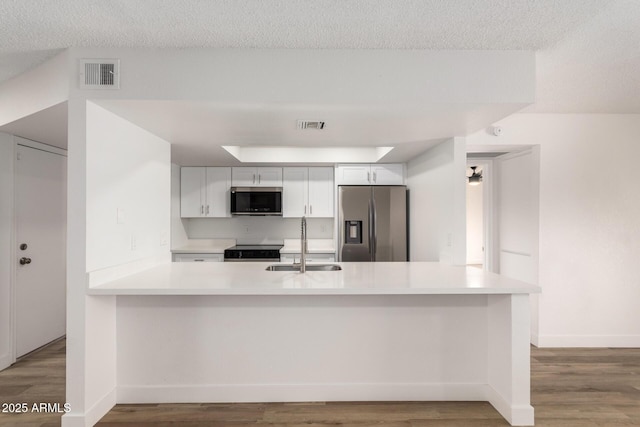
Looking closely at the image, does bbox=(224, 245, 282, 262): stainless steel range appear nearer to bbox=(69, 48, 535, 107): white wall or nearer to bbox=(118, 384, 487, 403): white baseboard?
bbox=(118, 384, 487, 403): white baseboard

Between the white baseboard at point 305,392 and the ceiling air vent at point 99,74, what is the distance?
1948 millimetres

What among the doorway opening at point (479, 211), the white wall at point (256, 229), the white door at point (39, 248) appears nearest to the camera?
the white door at point (39, 248)

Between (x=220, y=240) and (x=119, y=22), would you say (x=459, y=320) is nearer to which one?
(x=119, y=22)

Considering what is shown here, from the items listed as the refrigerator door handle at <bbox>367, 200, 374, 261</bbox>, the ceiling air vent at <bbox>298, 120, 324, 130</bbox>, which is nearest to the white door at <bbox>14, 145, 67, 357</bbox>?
the ceiling air vent at <bbox>298, 120, 324, 130</bbox>

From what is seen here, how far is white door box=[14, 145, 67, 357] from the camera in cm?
342

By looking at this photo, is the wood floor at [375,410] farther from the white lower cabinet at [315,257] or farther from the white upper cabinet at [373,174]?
the white upper cabinet at [373,174]

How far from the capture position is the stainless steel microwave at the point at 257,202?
4.88 metres

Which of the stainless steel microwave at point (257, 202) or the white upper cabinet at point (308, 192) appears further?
the white upper cabinet at point (308, 192)

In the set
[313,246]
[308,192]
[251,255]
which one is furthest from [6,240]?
[313,246]

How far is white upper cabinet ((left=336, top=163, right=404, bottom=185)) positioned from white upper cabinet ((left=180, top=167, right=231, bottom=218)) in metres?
1.48

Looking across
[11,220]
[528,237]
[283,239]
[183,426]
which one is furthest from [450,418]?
[11,220]

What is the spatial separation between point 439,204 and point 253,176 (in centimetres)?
249

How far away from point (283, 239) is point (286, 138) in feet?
7.82

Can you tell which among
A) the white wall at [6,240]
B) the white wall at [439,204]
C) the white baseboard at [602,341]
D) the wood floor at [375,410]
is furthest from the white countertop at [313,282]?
the white baseboard at [602,341]
